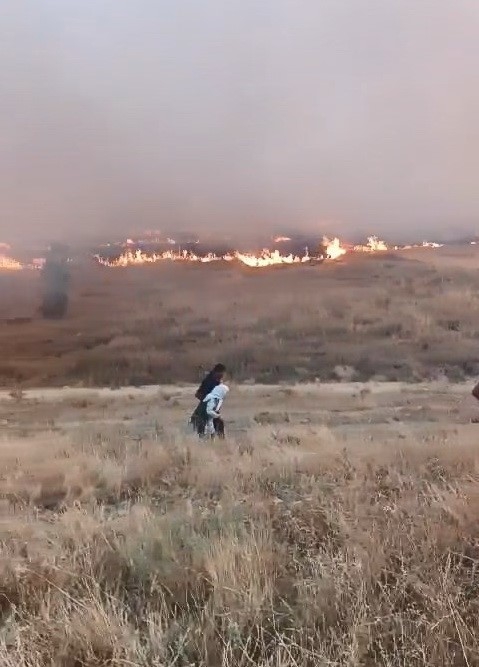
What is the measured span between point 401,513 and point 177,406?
1616 cm

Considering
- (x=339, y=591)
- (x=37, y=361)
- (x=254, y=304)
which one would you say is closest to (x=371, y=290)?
(x=254, y=304)

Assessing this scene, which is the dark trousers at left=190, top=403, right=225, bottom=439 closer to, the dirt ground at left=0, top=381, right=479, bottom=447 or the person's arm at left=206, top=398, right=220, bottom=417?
the person's arm at left=206, top=398, right=220, bottom=417

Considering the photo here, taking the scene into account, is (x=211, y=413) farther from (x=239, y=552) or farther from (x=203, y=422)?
(x=239, y=552)

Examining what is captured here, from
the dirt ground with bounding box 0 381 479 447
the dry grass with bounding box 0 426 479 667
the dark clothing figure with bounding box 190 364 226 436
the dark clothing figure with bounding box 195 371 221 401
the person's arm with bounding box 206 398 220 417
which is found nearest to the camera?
the dry grass with bounding box 0 426 479 667

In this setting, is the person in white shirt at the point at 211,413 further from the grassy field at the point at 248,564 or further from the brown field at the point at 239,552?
the grassy field at the point at 248,564

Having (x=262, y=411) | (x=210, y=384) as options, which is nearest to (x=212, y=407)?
(x=210, y=384)

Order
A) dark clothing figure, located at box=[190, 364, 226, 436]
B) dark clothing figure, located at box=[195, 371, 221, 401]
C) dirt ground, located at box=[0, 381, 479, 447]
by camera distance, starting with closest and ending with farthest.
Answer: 1. dark clothing figure, located at box=[190, 364, 226, 436]
2. dark clothing figure, located at box=[195, 371, 221, 401]
3. dirt ground, located at box=[0, 381, 479, 447]

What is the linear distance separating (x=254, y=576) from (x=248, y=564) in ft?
0.26

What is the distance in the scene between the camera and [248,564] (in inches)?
114

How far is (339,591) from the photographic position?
2.56 m

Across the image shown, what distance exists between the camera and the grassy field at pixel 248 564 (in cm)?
232

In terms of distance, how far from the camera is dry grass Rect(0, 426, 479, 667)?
2305 millimetres

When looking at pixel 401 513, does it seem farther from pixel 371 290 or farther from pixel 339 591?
pixel 371 290

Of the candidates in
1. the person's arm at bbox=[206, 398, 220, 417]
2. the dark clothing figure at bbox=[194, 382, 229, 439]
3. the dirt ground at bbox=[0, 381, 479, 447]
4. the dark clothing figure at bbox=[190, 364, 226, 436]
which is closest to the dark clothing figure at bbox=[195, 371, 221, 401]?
the dark clothing figure at bbox=[190, 364, 226, 436]
